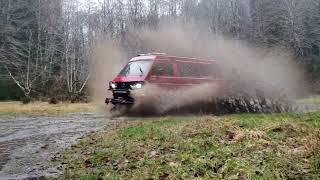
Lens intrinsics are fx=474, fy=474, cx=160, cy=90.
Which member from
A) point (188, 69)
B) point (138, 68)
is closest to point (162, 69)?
point (138, 68)

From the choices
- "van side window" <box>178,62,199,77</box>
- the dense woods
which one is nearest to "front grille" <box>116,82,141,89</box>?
"van side window" <box>178,62,199,77</box>

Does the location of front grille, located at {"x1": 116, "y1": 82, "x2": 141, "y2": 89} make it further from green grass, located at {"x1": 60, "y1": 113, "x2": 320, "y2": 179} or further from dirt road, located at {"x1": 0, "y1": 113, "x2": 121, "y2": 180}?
green grass, located at {"x1": 60, "y1": 113, "x2": 320, "y2": 179}

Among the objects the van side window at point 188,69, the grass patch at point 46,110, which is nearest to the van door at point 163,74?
the van side window at point 188,69

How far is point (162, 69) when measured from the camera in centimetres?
1812

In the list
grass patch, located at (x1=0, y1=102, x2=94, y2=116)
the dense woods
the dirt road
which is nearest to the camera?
the dirt road

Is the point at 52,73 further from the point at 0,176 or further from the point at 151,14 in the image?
the point at 0,176

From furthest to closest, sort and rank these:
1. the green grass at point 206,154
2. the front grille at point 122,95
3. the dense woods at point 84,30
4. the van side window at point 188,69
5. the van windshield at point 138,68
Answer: the dense woods at point 84,30 < the van side window at point 188,69 < the van windshield at point 138,68 < the front grille at point 122,95 < the green grass at point 206,154

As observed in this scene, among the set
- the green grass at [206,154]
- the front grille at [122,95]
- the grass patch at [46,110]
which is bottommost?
the grass patch at [46,110]

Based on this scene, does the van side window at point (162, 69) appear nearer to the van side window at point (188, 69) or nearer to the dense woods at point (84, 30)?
the van side window at point (188, 69)

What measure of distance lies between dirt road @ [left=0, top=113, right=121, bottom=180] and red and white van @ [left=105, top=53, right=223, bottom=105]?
237 cm

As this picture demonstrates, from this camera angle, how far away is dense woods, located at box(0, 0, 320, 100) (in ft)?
157

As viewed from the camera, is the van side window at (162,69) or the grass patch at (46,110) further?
the grass patch at (46,110)

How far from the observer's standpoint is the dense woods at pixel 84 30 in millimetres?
47938

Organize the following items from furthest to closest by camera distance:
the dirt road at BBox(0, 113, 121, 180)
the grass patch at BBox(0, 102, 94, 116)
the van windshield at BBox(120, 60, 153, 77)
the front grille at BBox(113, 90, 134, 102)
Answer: the grass patch at BBox(0, 102, 94, 116) → the van windshield at BBox(120, 60, 153, 77) → the front grille at BBox(113, 90, 134, 102) → the dirt road at BBox(0, 113, 121, 180)
